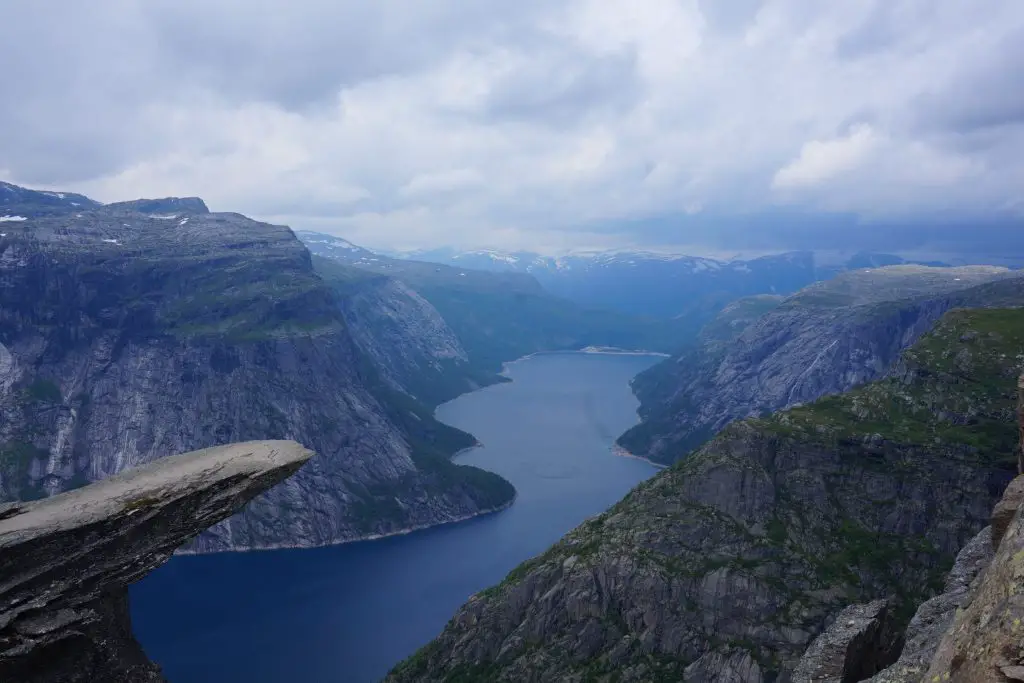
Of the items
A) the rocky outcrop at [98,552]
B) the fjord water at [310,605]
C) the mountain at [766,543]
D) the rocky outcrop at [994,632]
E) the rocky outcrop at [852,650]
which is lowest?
the fjord water at [310,605]

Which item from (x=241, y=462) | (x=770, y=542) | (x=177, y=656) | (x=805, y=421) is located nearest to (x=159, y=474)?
(x=241, y=462)

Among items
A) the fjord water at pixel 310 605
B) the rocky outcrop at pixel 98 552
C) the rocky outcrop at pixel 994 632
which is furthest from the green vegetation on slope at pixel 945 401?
the fjord water at pixel 310 605

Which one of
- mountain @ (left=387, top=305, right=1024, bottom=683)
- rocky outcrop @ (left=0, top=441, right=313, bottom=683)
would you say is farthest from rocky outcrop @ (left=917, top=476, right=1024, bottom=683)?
mountain @ (left=387, top=305, right=1024, bottom=683)

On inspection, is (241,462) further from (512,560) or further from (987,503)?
(512,560)

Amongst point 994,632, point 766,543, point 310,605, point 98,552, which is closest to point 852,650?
point 994,632

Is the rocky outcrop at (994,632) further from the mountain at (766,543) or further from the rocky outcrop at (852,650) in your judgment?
the mountain at (766,543)

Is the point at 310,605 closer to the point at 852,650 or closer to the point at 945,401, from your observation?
the point at 945,401
